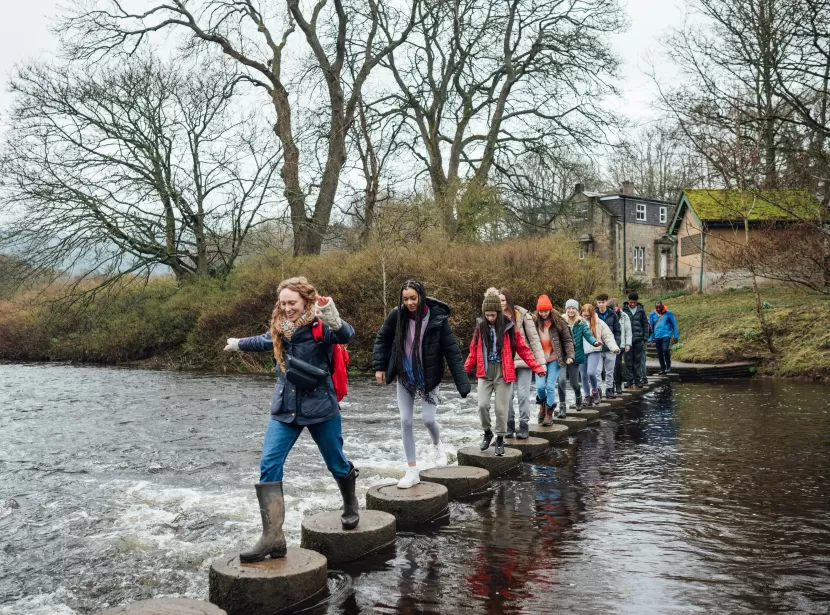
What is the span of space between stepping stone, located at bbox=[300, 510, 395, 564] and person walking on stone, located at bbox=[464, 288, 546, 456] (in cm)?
315

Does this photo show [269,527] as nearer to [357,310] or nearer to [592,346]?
[592,346]

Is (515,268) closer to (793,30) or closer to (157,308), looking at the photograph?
(793,30)

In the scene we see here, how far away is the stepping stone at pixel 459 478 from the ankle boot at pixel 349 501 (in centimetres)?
186

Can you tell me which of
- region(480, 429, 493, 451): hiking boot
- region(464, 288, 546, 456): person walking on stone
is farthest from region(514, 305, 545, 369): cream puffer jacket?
region(480, 429, 493, 451): hiking boot

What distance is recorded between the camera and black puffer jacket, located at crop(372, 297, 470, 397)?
733 cm

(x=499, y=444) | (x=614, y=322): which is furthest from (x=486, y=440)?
(x=614, y=322)

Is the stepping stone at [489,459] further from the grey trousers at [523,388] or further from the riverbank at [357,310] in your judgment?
the riverbank at [357,310]

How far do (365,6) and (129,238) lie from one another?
13065mm

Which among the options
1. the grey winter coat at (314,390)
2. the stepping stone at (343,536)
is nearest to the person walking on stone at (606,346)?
the stepping stone at (343,536)

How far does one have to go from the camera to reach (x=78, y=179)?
25781 mm

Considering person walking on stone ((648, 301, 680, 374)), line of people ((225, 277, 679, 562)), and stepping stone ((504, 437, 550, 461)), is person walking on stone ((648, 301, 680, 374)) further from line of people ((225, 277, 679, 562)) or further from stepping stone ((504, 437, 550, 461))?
stepping stone ((504, 437, 550, 461))

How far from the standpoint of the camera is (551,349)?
11602 mm

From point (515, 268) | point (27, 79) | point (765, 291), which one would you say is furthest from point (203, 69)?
point (765, 291)

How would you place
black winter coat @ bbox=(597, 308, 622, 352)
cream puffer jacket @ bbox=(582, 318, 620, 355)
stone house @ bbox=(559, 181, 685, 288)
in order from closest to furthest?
cream puffer jacket @ bbox=(582, 318, 620, 355), black winter coat @ bbox=(597, 308, 622, 352), stone house @ bbox=(559, 181, 685, 288)
